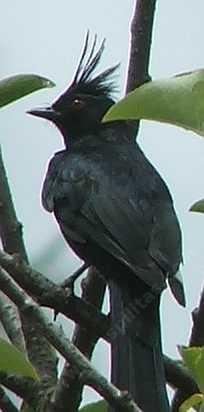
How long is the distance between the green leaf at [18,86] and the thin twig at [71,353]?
21cm

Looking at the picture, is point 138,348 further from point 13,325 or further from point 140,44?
point 140,44

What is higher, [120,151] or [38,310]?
[38,310]

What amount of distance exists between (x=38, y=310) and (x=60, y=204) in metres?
0.90

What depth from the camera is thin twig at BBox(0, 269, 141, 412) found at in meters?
0.91

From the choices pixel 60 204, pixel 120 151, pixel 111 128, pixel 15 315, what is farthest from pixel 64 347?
pixel 111 128

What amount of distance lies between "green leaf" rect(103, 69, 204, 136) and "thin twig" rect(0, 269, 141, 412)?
0.64 ft

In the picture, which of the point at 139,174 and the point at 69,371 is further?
the point at 139,174

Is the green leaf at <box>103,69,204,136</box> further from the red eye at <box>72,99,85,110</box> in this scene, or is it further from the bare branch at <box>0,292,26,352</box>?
the red eye at <box>72,99,85,110</box>

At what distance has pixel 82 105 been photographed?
2.21 m

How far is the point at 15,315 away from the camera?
136 cm

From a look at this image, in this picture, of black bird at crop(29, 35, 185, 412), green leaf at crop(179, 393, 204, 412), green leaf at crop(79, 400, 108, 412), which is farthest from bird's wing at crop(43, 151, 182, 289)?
green leaf at crop(179, 393, 204, 412)

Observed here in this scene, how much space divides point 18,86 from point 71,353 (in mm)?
311

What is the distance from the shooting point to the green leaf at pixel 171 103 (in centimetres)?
86

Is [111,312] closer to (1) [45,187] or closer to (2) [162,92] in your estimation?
(1) [45,187]
